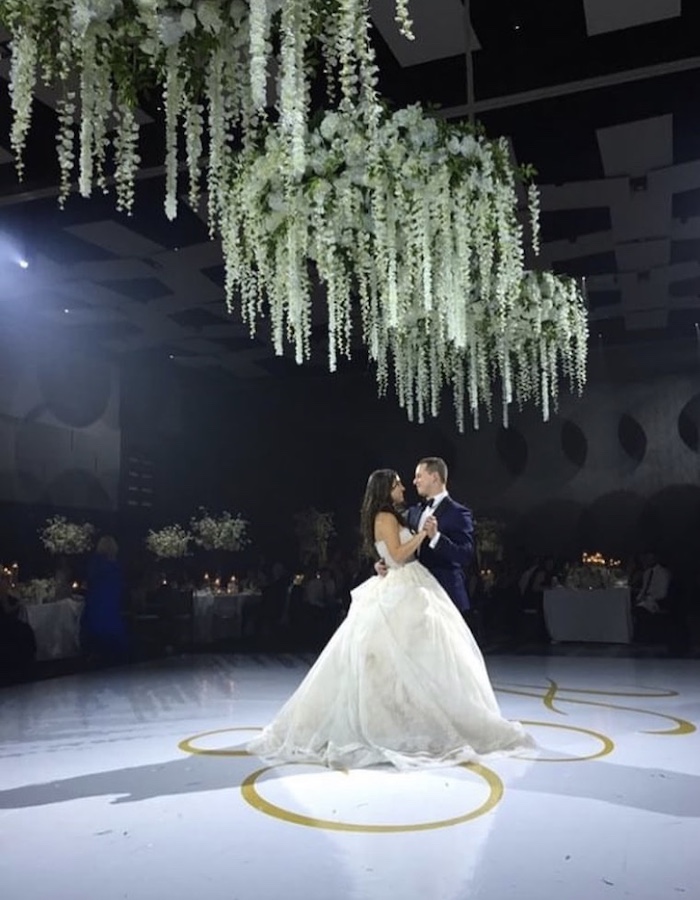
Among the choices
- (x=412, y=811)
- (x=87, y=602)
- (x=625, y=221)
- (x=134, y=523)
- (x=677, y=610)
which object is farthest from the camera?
(x=134, y=523)

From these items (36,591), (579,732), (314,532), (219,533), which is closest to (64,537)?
(36,591)

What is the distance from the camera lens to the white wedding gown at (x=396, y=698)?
385 cm

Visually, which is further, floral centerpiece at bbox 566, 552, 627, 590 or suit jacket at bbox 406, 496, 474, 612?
floral centerpiece at bbox 566, 552, 627, 590

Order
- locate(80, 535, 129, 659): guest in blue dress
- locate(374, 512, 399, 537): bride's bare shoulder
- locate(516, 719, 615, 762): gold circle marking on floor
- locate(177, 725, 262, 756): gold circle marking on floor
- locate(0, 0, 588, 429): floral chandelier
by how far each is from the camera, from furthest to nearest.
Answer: locate(80, 535, 129, 659): guest in blue dress < locate(374, 512, 399, 537): bride's bare shoulder < locate(177, 725, 262, 756): gold circle marking on floor < locate(516, 719, 615, 762): gold circle marking on floor < locate(0, 0, 588, 429): floral chandelier

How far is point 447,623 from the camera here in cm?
414

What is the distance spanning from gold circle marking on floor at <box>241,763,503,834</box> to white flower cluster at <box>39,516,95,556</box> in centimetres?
638

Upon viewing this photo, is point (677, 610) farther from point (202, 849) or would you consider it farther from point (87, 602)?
point (202, 849)

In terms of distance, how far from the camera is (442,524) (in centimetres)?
439

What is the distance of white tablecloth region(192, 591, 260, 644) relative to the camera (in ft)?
32.0

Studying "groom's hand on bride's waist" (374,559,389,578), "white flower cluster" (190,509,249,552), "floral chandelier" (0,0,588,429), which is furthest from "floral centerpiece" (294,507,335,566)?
"groom's hand on bride's waist" (374,559,389,578)

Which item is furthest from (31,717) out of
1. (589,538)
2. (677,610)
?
(589,538)

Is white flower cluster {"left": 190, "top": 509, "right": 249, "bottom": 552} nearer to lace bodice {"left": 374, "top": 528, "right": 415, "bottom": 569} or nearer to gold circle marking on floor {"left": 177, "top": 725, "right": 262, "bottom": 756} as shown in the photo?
gold circle marking on floor {"left": 177, "top": 725, "right": 262, "bottom": 756}

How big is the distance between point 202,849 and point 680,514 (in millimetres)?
10424

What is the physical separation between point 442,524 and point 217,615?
6120 millimetres
